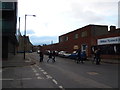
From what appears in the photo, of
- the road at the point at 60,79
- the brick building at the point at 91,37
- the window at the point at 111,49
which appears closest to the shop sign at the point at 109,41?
the brick building at the point at 91,37

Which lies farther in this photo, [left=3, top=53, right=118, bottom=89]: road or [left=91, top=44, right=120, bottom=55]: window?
[left=91, top=44, right=120, bottom=55]: window

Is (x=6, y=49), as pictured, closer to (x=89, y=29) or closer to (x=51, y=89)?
(x=89, y=29)

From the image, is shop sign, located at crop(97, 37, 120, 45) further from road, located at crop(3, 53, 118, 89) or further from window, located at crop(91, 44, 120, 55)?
road, located at crop(3, 53, 118, 89)

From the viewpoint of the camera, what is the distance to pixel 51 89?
974 centimetres

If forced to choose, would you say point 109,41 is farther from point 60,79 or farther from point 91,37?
point 60,79

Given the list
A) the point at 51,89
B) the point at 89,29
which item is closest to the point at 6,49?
the point at 89,29

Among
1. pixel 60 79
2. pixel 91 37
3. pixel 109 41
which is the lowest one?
pixel 60 79

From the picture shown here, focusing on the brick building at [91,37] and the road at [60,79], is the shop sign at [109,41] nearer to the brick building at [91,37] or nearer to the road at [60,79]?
the brick building at [91,37]

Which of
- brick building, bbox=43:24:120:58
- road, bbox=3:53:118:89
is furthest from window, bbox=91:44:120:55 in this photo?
road, bbox=3:53:118:89

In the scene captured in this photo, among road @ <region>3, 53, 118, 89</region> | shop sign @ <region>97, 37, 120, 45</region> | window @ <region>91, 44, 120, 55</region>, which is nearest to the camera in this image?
road @ <region>3, 53, 118, 89</region>

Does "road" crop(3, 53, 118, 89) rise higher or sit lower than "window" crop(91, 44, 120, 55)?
lower

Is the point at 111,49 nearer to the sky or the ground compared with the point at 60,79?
nearer to the sky

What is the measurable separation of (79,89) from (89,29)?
44.7 metres

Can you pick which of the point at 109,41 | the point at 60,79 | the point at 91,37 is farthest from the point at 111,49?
the point at 60,79
